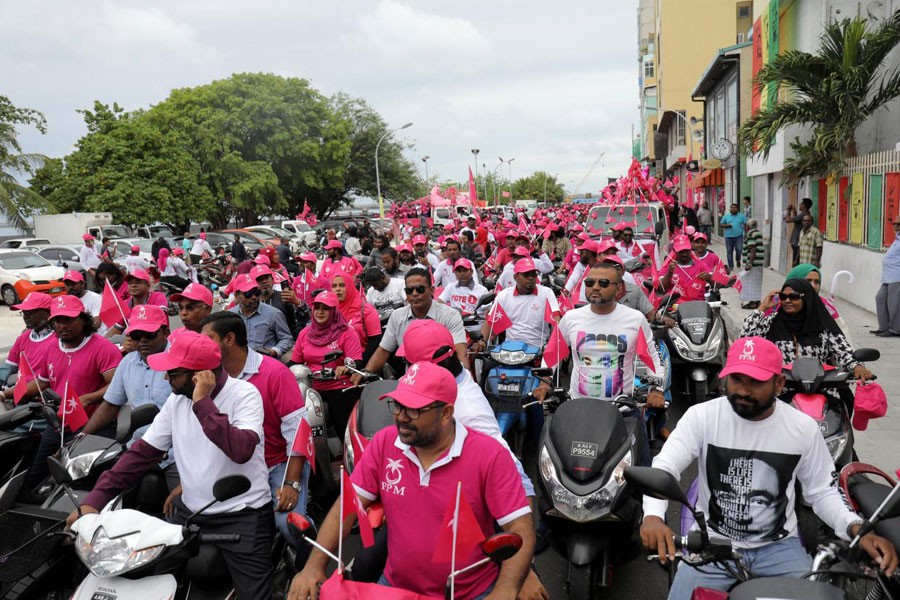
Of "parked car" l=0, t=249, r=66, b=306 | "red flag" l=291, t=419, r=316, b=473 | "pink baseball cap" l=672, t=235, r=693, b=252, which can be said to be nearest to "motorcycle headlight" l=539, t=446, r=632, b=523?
"red flag" l=291, t=419, r=316, b=473

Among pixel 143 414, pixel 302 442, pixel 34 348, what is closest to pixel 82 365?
pixel 34 348

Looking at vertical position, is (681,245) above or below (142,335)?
above

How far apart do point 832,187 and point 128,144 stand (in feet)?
105

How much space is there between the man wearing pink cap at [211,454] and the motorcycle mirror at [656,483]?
70.8 inches

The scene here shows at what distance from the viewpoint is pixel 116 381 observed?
4.93 meters

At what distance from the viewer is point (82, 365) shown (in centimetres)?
537

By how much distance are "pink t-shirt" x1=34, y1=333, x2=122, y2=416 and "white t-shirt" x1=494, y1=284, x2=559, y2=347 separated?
11.2 ft

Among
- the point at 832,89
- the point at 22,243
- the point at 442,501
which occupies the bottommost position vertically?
the point at 442,501

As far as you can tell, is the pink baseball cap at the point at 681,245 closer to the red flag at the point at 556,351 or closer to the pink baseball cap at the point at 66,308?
the red flag at the point at 556,351

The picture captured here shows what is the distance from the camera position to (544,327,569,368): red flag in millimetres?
5609

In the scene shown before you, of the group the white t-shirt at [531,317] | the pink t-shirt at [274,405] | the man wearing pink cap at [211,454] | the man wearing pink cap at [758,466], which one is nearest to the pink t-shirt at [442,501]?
the man wearing pink cap at [758,466]

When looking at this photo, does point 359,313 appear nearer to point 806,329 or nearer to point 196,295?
point 196,295

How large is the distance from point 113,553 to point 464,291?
6174 millimetres

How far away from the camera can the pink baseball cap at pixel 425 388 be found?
9.79 feet
